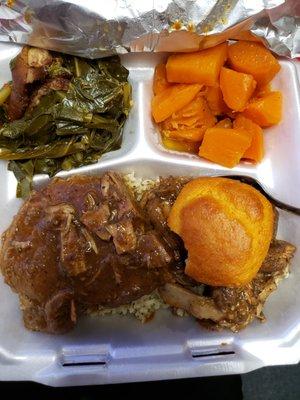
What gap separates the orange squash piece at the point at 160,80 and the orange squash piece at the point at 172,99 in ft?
0.11

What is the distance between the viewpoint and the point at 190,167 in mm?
2461

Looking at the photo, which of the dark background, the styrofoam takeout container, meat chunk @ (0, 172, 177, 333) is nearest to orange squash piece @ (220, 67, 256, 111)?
the styrofoam takeout container

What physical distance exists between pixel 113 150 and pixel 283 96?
0.99 metres

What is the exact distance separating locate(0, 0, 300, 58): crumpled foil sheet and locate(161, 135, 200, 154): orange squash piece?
0.49 m

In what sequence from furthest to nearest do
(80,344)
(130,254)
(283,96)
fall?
1. (283,96)
2. (80,344)
3. (130,254)

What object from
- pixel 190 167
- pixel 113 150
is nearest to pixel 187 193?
pixel 190 167

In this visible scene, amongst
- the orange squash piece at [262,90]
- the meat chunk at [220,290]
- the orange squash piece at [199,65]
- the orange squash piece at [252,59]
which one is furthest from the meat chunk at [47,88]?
the orange squash piece at [262,90]

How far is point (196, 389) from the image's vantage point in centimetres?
295

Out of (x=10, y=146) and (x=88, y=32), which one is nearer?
(x=88, y=32)

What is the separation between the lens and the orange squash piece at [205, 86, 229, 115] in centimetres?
240

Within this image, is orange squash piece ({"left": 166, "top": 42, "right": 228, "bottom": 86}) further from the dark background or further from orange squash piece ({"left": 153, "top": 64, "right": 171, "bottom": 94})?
the dark background

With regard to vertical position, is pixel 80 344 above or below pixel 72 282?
below

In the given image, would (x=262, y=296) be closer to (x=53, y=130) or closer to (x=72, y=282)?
(x=72, y=282)

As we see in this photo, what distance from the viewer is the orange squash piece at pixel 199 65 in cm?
231
